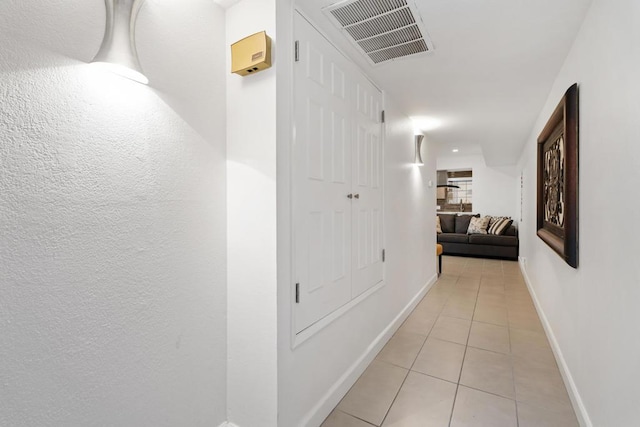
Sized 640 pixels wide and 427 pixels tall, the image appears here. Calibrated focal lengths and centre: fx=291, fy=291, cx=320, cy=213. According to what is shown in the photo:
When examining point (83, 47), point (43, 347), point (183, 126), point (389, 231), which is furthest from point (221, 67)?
point (389, 231)

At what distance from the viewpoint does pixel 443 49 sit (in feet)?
6.02

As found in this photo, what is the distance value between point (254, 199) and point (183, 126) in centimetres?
43

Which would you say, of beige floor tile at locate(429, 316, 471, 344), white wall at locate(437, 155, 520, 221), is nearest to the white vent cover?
beige floor tile at locate(429, 316, 471, 344)

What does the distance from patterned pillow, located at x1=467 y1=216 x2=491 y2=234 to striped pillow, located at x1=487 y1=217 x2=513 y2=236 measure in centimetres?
11

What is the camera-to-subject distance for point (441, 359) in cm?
226

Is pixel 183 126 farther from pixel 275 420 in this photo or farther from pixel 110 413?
pixel 275 420

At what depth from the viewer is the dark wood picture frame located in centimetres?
168

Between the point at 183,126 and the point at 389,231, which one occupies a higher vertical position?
the point at 183,126

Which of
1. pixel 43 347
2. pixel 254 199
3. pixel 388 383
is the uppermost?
pixel 254 199

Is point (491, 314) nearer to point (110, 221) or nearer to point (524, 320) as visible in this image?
point (524, 320)

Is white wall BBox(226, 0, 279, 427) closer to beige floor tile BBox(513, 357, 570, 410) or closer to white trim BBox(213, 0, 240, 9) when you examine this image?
white trim BBox(213, 0, 240, 9)

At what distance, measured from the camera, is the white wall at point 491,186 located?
6.86m

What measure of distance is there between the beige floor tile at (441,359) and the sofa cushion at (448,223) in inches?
193

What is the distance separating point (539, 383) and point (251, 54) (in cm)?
264
